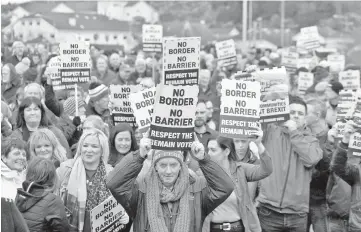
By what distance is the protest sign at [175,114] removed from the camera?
7.17 meters

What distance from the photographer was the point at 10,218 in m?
5.76

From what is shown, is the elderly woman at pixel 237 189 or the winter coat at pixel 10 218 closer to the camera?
the winter coat at pixel 10 218

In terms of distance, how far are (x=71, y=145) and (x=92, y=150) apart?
3.00 m

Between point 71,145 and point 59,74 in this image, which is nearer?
point 71,145

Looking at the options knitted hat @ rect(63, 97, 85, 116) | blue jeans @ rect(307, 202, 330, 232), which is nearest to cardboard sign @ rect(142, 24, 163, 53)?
knitted hat @ rect(63, 97, 85, 116)

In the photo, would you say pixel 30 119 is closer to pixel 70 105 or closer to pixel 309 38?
pixel 70 105

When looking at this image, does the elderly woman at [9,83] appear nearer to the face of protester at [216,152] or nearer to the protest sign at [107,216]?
the face of protester at [216,152]

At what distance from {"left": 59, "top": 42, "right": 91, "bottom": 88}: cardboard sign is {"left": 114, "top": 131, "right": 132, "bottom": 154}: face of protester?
11.8ft

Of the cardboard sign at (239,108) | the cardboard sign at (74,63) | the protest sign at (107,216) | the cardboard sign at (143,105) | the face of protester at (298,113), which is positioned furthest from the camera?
the cardboard sign at (74,63)

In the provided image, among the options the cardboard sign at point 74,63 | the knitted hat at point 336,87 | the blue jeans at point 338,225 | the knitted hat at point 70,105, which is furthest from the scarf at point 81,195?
the knitted hat at point 336,87

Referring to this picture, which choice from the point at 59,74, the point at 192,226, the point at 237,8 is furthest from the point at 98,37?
the point at 192,226

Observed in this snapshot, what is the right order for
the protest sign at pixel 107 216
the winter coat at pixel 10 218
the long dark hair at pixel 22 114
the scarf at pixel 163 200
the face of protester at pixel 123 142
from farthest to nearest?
the long dark hair at pixel 22 114 < the face of protester at pixel 123 142 < the protest sign at pixel 107 216 < the scarf at pixel 163 200 < the winter coat at pixel 10 218

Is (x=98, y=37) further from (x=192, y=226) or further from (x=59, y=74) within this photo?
(x=192, y=226)

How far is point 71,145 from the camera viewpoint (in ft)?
36.6
